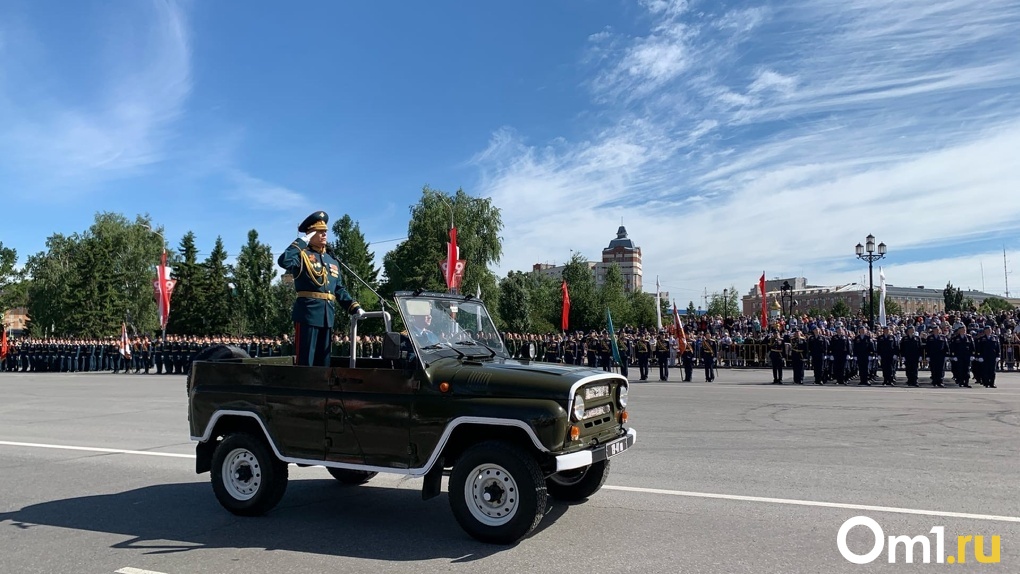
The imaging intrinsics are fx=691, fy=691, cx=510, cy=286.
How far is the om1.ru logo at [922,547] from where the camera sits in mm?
5000

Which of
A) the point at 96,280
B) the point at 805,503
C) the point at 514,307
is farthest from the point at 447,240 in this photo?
the point at 805,503

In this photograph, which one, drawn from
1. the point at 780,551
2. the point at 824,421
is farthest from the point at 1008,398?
the point at 780,551

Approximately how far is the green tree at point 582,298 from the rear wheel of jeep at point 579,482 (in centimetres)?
6882

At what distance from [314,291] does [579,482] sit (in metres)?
3.39

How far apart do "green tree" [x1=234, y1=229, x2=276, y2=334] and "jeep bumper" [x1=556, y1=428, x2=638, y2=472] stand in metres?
72.1

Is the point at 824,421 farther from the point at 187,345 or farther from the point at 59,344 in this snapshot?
the point at 59,344

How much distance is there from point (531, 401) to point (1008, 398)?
1599cm

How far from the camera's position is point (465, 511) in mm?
5523

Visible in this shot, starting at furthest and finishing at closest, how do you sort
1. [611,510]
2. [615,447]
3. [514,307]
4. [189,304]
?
1. [514,307]
2. [189,304]
3. [611,510]
4. [615,447]

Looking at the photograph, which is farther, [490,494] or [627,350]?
[627,350]

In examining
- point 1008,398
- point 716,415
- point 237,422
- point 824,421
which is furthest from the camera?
point 1008,398

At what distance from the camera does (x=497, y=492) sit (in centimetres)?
553

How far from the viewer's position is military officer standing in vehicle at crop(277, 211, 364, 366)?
23.5 feet

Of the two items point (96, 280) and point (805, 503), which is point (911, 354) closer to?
point (805, 503)
